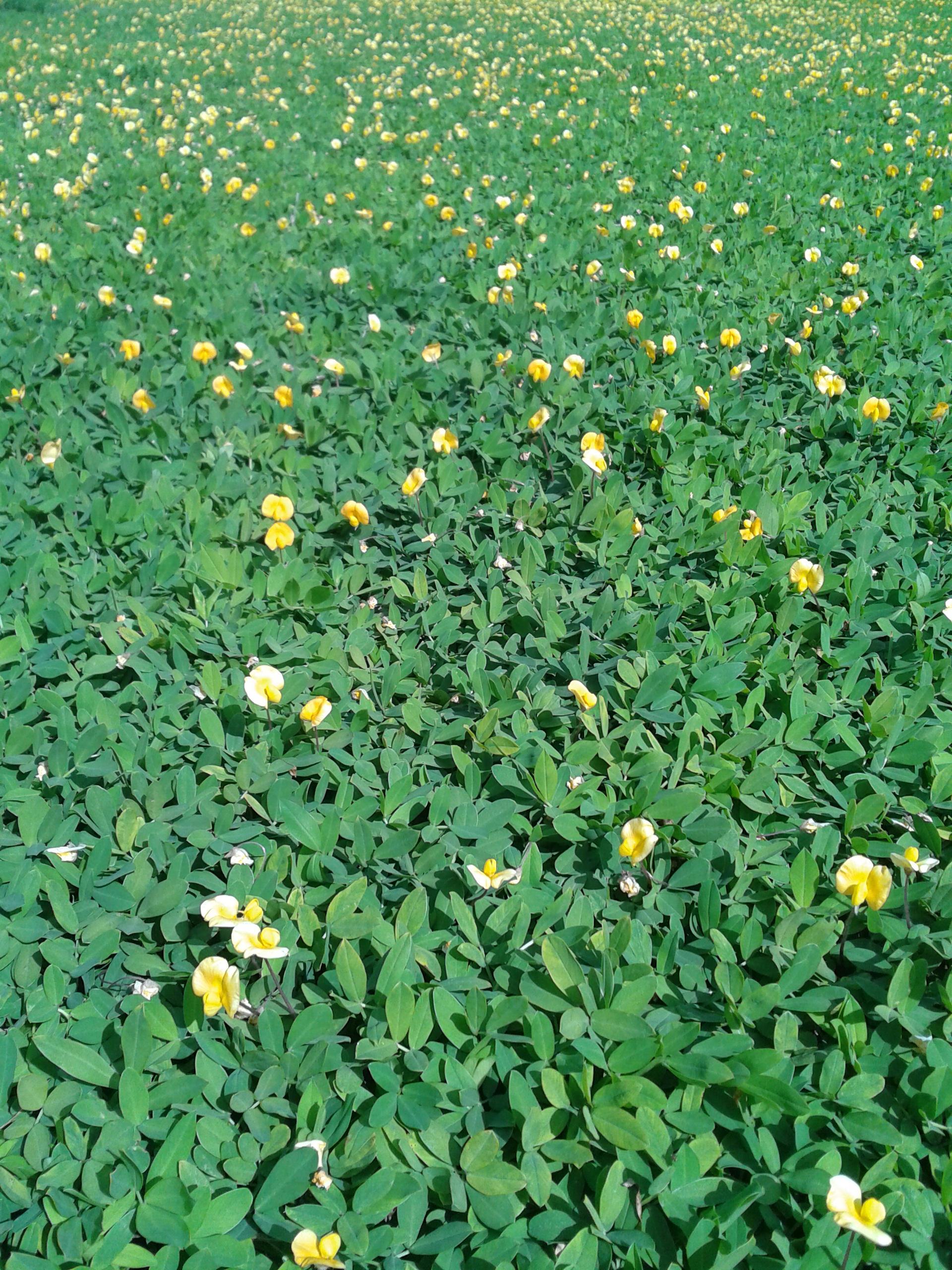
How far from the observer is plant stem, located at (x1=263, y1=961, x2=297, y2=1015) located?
4.84 ft

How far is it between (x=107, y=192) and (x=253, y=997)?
5.45 meters

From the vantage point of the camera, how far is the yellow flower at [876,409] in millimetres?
2756

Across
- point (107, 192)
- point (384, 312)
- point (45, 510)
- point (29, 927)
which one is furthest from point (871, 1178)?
point (107, 192)

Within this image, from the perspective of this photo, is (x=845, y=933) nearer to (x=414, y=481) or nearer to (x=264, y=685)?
(x=264, y=685)

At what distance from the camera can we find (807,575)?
7.16ft

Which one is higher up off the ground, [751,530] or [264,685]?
[751,530]

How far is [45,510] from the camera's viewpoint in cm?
264

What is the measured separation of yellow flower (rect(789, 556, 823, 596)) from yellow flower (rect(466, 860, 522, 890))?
3.44 feet

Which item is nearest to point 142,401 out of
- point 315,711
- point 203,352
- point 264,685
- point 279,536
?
point 203,352

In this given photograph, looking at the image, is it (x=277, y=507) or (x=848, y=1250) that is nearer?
(x=848, y=1250)

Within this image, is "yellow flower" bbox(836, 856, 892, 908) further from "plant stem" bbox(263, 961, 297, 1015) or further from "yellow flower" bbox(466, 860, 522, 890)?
"plant stem" bbox(263, 961, 297, 1015)

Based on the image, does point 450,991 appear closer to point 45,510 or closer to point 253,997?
point 253,997

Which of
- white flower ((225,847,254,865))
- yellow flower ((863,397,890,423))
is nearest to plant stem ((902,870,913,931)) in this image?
white flower ((225,847,254,865))

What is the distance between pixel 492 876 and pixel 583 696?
47 centimetres
